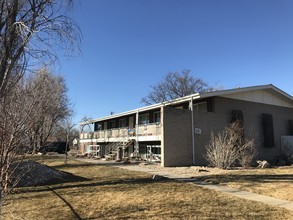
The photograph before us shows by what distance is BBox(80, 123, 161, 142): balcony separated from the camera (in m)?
20.8

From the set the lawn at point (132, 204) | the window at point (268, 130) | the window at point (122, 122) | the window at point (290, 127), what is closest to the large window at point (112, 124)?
the window at point (122, 122)

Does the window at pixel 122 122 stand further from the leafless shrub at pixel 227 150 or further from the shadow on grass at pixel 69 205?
the shadow on grass at pixel 69 205

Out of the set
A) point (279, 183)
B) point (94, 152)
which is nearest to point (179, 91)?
point (94, 152)

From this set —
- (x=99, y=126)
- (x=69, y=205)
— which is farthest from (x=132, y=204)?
(x=99, y=126)

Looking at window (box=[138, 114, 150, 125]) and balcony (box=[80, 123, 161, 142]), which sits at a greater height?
window (box=[138, 114, 150, 125])

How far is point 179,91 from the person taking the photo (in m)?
52.2

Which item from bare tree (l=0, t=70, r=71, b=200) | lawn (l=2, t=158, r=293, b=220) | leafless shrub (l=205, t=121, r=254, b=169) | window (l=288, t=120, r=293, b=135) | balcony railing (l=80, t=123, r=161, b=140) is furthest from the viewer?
window (l=288, t=120, r=293, b=135)

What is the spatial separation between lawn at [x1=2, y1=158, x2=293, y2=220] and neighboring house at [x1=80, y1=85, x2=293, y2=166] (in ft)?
27.6

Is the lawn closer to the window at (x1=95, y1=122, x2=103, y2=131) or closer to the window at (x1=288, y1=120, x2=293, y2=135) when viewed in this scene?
the window at (x1=288, y1=120, x2=293, y2=135)

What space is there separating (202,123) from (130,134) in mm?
7855

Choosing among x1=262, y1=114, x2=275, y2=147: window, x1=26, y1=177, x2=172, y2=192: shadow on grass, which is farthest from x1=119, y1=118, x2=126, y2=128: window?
x1=26, y1=177, x2=172, y2=192: shadow on grass

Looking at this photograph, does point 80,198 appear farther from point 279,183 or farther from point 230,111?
point 230,111

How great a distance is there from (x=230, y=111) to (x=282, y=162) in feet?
18.8

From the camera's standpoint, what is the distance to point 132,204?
294 inches
